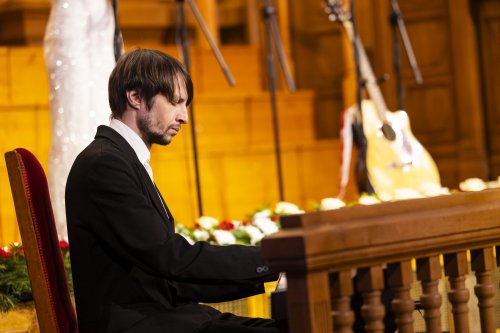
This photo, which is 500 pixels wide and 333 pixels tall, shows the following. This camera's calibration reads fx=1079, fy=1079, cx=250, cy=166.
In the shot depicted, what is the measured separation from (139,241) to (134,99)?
0.36 metres

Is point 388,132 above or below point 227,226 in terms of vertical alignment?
above

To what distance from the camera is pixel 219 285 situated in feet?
8.36

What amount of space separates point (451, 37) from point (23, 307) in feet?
20.0

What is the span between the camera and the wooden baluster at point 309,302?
1874mm

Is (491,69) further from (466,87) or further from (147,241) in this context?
(147,241)

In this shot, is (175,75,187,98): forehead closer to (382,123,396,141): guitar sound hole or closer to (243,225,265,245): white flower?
(243,225,265,245): white flower

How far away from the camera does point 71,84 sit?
425 centimetres

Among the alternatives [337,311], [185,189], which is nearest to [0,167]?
[185,189]

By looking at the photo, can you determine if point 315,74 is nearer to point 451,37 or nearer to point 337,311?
point 451,37

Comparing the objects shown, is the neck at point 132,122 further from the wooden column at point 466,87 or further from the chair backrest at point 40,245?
the wooden column at point 466,87

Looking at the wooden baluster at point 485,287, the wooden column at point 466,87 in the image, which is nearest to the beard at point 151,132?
the wooden baluster at point 485,287

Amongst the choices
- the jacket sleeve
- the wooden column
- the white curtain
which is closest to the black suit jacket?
the jacket sleeve

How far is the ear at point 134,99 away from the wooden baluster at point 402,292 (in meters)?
0.77

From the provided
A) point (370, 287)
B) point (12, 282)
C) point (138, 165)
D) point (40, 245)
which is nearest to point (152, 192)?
point (138, 165)
